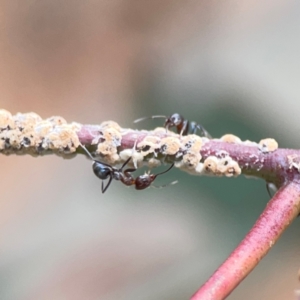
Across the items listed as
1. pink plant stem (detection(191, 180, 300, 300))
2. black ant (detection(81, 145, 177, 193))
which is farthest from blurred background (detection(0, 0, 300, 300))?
pink plant stem (detection(191, 180, 300, 300))

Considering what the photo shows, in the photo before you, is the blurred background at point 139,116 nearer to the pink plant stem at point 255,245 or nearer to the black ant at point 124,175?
the black ant at point 124,175

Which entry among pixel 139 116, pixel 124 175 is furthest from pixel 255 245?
pixel 139 116

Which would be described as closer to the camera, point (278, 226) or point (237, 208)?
point (278, 226)

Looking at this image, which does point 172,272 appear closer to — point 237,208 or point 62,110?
point 237,208

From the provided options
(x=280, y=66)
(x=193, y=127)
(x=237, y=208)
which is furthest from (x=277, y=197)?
(x=280, y=66)

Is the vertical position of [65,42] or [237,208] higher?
[65,42]
